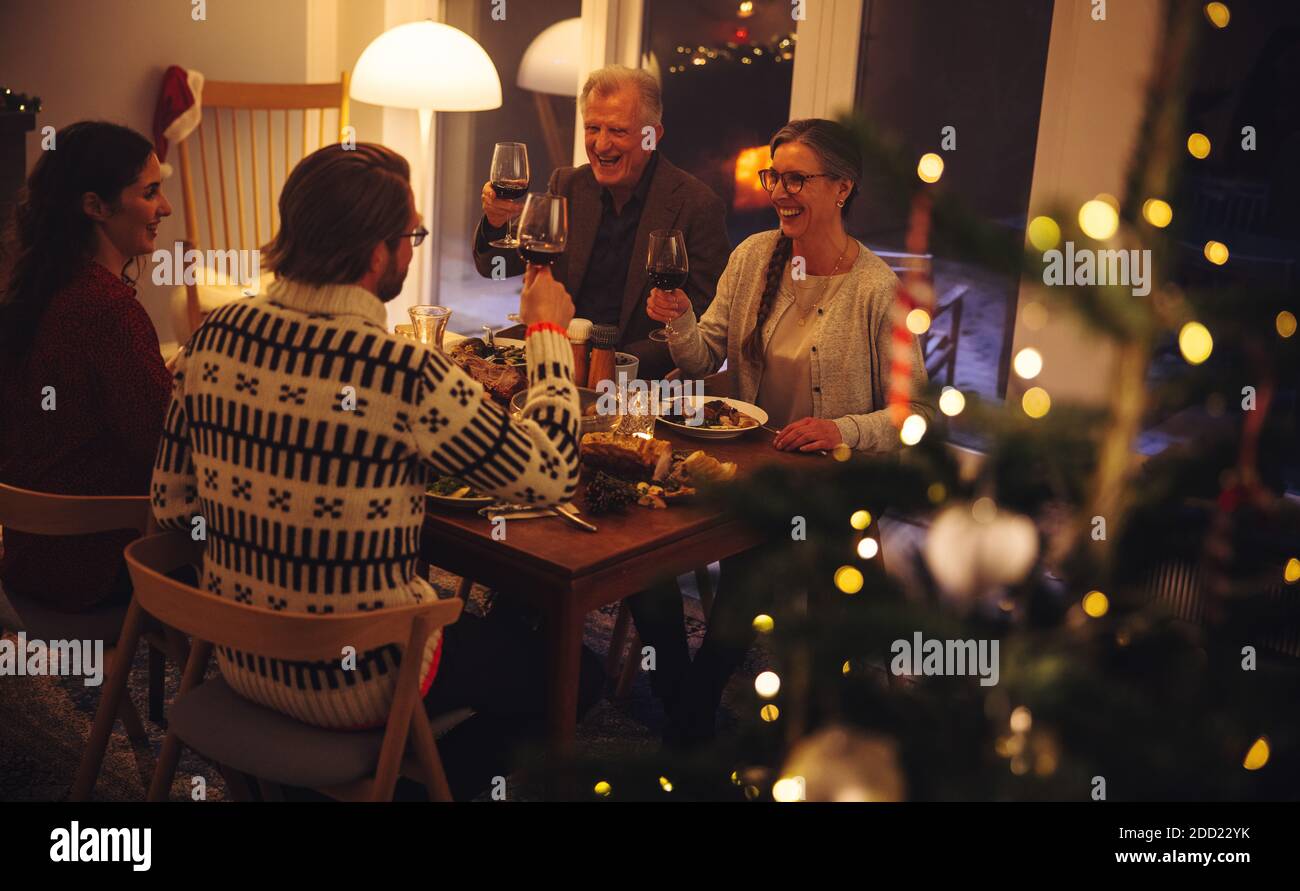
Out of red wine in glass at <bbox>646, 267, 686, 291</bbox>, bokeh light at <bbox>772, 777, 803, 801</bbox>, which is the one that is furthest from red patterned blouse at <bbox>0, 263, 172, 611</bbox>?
bokeh light at <bbox>772, 777, 803, 801</bbox>

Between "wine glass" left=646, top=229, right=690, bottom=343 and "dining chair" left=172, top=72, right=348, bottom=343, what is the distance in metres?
2.16

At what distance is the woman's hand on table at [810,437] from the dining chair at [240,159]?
238cm

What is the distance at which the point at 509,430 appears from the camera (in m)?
1.62

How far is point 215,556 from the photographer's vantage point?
1.66 meters

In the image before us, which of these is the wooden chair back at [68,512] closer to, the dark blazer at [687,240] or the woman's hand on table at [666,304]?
the woman's hand on table at [666,304]

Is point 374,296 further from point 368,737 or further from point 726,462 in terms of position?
point 726,462

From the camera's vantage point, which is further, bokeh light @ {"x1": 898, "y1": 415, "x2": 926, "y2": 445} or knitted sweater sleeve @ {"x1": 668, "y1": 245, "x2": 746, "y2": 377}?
knitted sweater sleeve @ {"x1": 668, "y1": 245, "x2": 746, "y2": 377}

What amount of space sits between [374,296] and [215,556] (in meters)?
0.42

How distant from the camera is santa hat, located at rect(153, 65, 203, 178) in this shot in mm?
4121

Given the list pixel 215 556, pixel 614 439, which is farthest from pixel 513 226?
pixel 215 556

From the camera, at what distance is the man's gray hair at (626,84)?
2.88 m

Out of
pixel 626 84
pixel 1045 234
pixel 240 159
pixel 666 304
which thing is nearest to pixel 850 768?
pixel 1045 234

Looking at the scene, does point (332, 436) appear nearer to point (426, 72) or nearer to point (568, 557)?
point (568, 557)

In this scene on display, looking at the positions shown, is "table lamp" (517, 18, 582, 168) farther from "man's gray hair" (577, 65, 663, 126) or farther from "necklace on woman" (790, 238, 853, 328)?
"necklace on woman" (790, 238, 853, 328)
